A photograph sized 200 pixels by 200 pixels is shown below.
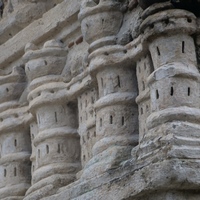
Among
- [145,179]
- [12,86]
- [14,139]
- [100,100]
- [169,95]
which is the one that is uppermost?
[12,86]

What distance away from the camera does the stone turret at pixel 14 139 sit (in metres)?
5.69

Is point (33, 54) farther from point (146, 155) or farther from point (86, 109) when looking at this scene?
point (146, 155)

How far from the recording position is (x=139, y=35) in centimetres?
495

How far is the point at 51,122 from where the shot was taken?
5477 millimetres

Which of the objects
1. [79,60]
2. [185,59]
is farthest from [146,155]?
[79,60]

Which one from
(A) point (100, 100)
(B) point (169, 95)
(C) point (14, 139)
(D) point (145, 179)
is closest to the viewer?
(D) point (145, 179)

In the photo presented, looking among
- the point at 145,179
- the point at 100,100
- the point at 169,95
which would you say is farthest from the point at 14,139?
the point at 145,179

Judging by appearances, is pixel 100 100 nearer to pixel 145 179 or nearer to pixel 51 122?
pixel 51 122

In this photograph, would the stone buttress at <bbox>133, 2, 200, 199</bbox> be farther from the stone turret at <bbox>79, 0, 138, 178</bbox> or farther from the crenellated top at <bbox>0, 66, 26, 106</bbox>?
the crenellated top at <bbox>0, 66, 26, 106</bbox>

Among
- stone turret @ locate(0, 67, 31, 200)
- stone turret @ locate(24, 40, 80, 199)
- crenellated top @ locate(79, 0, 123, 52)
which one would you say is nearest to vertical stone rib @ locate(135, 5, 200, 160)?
crenellated top @ locate(79, 0, 123, 52)

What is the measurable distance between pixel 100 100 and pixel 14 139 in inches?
42.3

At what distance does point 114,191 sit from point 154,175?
11.9 inches

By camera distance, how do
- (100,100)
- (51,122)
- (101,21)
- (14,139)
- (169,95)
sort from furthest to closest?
(14,139) < (51,122) < (101,21) < (100,100) < (169,95)

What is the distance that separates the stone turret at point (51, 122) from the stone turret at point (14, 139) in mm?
166
